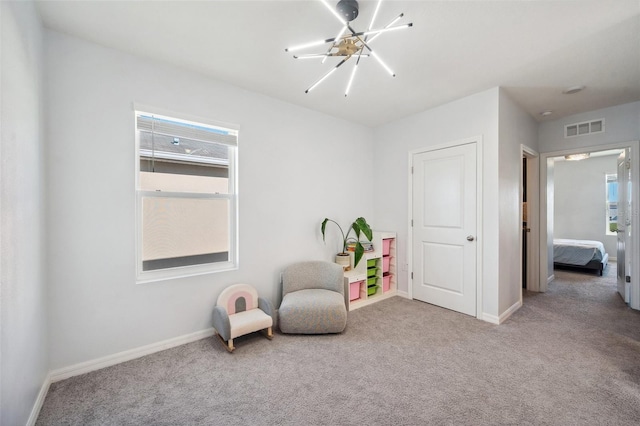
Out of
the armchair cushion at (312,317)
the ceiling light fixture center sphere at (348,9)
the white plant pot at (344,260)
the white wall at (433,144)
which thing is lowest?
the armchair cushion at (312,317)

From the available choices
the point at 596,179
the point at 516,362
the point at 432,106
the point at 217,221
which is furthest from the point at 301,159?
the point at 596,179

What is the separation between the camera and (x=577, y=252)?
5023mm

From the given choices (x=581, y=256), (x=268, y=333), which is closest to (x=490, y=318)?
(x=268, y=333)

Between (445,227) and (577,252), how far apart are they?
3.80m

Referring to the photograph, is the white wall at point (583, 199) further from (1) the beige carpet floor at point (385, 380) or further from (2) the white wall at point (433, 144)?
(2) the white wall at point (433, 144)

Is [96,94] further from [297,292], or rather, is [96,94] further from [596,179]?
[596,179]

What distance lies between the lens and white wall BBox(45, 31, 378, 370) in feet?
6.41

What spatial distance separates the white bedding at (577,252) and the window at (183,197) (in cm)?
623

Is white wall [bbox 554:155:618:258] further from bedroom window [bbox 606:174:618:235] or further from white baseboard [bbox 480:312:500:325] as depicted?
white baseboard [bbox 480:312:500:325]

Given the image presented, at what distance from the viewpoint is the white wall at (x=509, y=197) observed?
293 cm

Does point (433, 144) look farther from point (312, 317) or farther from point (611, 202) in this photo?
point (611, 202)

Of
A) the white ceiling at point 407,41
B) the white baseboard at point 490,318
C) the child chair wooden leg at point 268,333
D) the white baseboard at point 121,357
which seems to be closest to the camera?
the white ceiling at point 407,41

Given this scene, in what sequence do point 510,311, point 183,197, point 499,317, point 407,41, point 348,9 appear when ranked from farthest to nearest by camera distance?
point 510,311
point 499,317
point 183,197
point 407,41
point 348,9

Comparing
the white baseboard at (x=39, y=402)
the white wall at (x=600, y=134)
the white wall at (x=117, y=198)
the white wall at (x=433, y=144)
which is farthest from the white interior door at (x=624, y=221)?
the white baseboard at (x=39, y=402)
